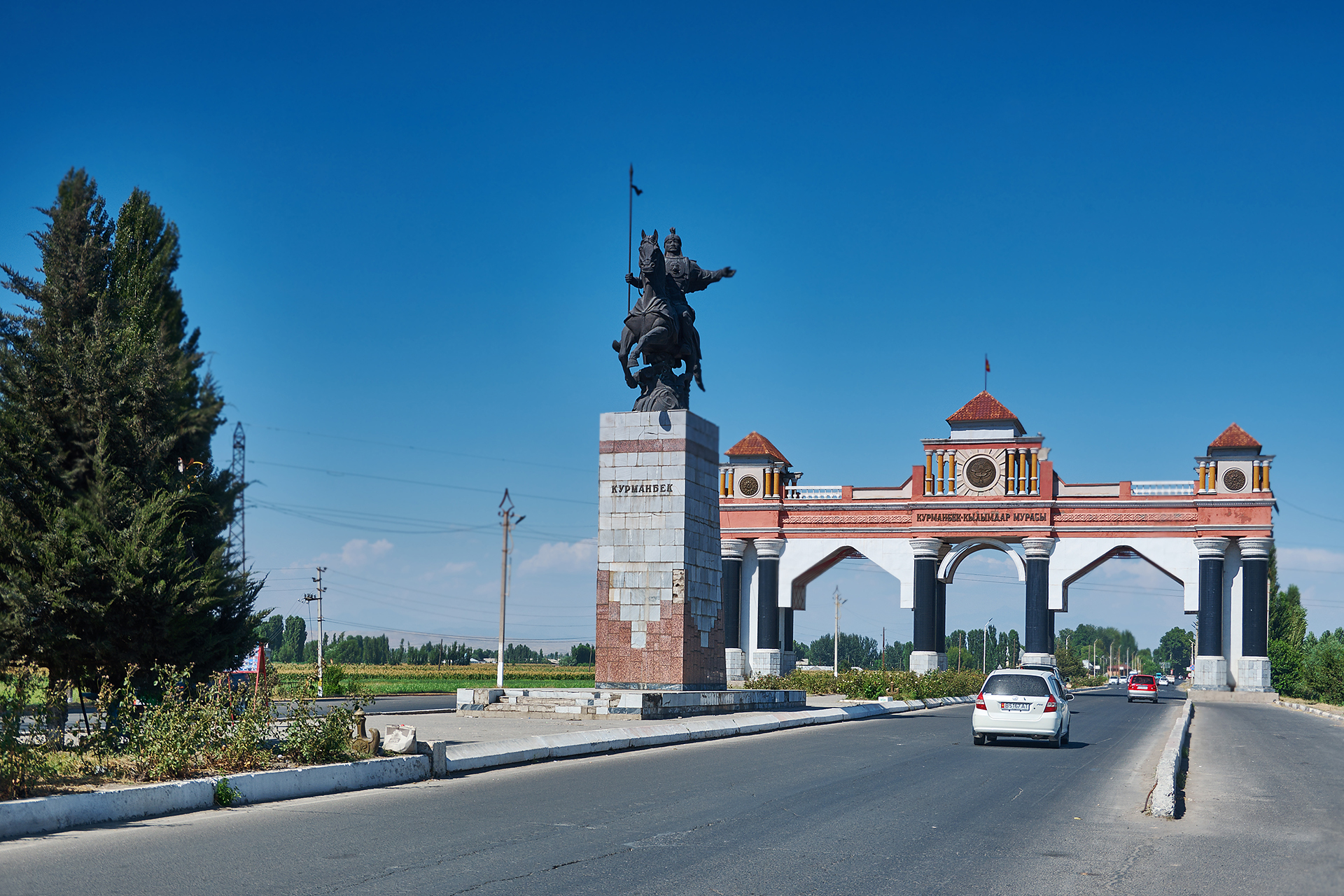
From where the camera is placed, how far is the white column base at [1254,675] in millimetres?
58094

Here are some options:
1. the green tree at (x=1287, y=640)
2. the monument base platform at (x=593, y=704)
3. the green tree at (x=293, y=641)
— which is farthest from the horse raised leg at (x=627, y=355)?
the green tree at (x=293, y=641)

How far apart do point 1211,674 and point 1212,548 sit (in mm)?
6169

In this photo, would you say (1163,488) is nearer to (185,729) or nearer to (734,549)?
(734,549)

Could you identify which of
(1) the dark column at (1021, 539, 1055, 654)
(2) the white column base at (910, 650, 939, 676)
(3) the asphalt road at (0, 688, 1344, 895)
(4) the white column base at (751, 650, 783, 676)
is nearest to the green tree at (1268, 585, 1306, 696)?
(1) the dark column at (1021, 539, 1055, 654)

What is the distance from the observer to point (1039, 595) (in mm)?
62250

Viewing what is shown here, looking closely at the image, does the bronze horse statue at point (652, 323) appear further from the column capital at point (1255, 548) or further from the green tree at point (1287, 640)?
the green tree at point (1287, 640)

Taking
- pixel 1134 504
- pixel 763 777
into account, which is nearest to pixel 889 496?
pixel 1134 504

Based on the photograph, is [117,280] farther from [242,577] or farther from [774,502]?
[774,502]

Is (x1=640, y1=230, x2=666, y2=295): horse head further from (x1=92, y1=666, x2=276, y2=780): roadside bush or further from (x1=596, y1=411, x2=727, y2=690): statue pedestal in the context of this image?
(x1=92, y1=666, x2=276, y2=780): roadside bush

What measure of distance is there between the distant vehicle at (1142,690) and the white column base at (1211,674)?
4952 millimetres

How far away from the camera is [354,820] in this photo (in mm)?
11258

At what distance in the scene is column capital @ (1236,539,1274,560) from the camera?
5900 centimetres

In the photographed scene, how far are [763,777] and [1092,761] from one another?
7006mm

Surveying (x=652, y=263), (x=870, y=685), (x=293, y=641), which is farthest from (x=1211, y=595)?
(x=293, y=641)
